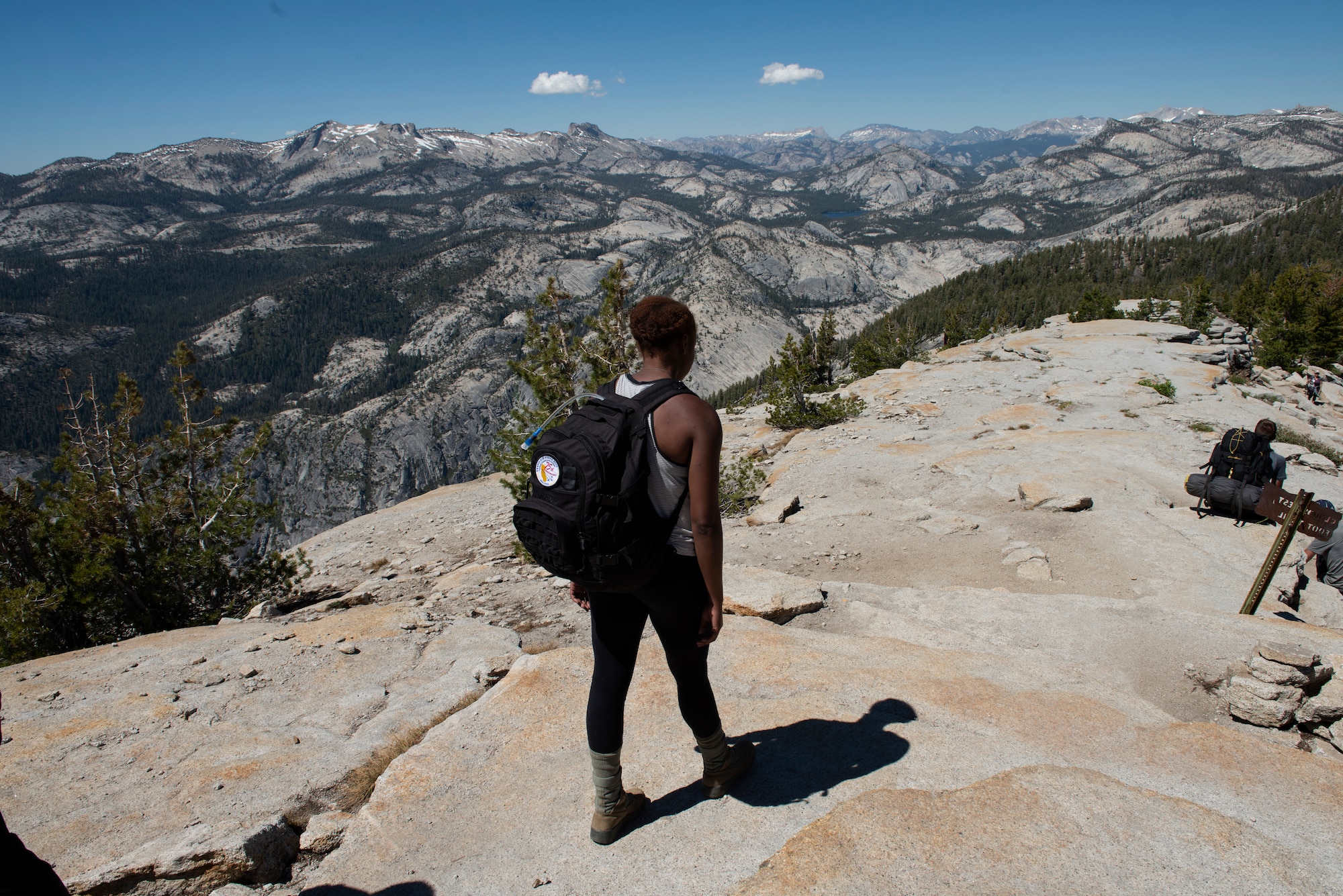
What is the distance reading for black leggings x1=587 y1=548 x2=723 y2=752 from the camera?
3.30 m

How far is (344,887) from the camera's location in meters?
3.60

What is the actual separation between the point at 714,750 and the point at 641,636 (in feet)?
Answer: 3.37

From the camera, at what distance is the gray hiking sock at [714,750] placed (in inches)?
151

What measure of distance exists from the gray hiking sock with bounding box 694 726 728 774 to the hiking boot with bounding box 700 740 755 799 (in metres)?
0.03

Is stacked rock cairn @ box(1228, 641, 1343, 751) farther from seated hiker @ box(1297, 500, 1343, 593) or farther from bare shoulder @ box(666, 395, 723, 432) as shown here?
bare shoulder @ box(666, 395, 723, 432)

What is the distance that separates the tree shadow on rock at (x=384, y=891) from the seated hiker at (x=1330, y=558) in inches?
457

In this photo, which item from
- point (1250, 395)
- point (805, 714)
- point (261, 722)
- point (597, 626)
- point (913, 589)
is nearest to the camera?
point (597, 626)

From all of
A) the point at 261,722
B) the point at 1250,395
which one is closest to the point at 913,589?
the point at 261,722

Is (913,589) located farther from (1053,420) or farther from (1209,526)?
(1053,420)

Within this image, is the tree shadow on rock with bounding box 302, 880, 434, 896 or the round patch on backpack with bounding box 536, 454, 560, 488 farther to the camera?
the tree shadow on rock with bounding box 302, 880, 434, 896

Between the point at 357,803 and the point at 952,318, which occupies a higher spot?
the point at 952,318

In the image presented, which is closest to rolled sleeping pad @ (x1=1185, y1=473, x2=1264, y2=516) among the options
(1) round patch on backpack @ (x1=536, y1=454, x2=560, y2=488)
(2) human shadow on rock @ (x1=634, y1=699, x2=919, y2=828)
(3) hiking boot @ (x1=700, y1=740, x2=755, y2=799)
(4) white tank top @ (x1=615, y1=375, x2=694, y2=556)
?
(2) human shadow on rock @ (x1=634, y1=699, x2=919, y2=828)

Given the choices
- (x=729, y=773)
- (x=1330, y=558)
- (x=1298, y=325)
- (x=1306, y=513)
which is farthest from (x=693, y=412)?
(x=1298, y=325)

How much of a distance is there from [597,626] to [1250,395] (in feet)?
96.5
